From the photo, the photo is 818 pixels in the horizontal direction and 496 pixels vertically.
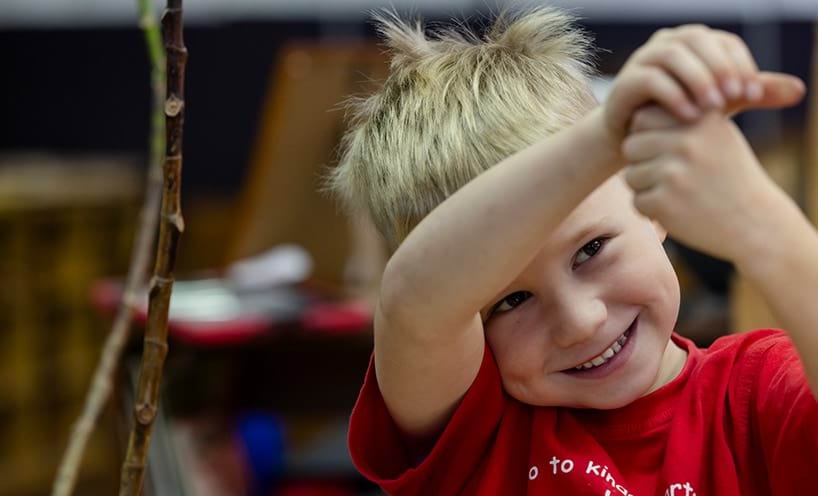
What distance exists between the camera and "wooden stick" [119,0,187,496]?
0.67 m

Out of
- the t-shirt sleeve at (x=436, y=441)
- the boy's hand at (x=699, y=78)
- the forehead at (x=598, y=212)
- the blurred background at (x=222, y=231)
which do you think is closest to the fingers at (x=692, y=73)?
the boy's hand at (x=699, y=78)

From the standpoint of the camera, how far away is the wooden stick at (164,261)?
2.18ft

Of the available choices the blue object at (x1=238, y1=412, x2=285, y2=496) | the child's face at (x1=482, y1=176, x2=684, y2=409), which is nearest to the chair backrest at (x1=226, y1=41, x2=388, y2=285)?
the blue object at (x1=238, y1=412, x2=285, y2=496)

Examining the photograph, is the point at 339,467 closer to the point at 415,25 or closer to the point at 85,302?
the point at 415,25

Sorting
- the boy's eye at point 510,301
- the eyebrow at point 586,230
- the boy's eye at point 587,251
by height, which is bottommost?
the boy's eye at point 510,301

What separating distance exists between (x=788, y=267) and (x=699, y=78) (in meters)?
0.11

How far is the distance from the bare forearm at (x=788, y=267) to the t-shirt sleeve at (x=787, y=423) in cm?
10

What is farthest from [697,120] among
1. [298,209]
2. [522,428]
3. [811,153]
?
[298,209]

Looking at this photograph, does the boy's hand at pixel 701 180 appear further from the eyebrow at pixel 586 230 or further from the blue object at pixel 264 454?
the blue object at pixel 264 454

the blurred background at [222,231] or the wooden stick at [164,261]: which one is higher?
the wooden stick at [164,261]

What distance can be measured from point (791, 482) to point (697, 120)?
0.82 feet

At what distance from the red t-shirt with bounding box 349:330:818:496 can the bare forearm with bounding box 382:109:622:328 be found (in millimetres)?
129

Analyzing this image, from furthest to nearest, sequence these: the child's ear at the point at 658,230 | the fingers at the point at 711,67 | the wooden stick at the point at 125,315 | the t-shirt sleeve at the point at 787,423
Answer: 1. the wooden stick at the point at 125,315
2. the child's ear at the point at 658,230
3. the t-shirt sleeve at the point at 787,423
4. the fingers at the point at 711,67

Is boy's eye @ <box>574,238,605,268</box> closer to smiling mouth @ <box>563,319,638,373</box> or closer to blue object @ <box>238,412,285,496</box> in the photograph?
smiling mouth @ <box>563,319,638,373</box>
